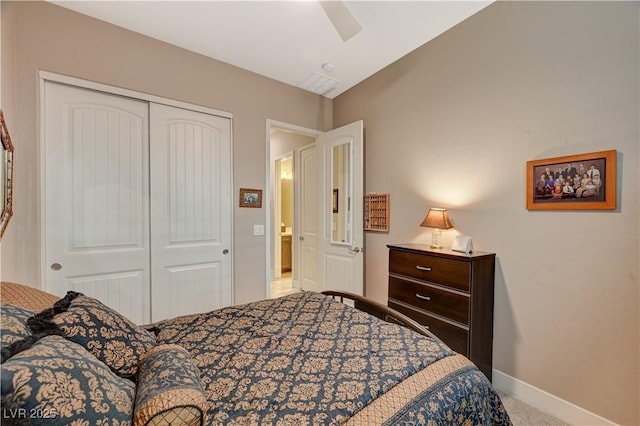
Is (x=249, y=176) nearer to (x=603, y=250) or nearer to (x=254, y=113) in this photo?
(x=254, y=113)

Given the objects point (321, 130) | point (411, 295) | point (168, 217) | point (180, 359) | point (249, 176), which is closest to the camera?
point (180, 359)

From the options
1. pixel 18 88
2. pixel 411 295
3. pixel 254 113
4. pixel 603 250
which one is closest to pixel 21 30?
pixel 18 88

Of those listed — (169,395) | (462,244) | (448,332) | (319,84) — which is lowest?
(448,332)

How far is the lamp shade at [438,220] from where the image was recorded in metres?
2.42

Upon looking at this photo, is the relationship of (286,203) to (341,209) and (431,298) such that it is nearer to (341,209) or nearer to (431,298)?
(341,209)

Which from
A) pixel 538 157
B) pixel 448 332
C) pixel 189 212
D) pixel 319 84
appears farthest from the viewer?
pixel 319 84

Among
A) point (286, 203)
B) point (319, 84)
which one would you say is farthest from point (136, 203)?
point (286, 203)

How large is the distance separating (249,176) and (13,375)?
265cm

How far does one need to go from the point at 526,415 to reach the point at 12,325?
2.77 meters

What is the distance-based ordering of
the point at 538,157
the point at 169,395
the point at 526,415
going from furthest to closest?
the point at 538,157, the point at 526,415, the point at 169,395

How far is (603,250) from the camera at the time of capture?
5.68 ft

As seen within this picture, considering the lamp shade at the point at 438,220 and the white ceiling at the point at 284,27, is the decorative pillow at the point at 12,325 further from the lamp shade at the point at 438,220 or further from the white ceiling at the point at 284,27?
the lamp shade at the point at 438,220

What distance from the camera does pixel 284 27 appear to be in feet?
7.82

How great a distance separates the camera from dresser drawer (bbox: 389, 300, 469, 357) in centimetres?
206
